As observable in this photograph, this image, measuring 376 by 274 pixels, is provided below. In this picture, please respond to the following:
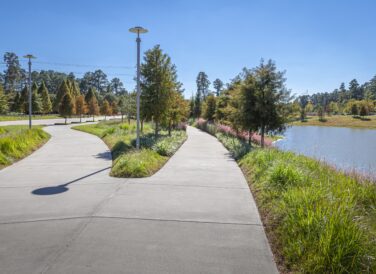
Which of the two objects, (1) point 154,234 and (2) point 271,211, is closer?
(1) point 154,234

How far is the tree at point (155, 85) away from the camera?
57.7 feet

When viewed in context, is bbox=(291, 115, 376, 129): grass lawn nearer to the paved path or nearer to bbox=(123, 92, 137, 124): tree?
bbox=(123, 92, 137, 124): tree

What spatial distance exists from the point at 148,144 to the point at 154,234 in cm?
1036

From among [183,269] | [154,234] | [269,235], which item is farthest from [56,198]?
[269,235]

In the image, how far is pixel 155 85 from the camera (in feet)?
57.9

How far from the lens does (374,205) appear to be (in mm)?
5793

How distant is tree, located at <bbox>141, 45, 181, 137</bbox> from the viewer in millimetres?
17594

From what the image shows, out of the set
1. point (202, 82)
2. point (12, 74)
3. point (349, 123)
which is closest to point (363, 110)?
point (349, 123)

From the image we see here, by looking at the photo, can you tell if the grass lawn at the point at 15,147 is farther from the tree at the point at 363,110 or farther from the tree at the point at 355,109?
the tree at the point at 355,109

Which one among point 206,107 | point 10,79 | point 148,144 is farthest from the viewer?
point 10,79

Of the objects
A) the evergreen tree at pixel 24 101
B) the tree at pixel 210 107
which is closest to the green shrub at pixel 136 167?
the tree at pixel 210 107

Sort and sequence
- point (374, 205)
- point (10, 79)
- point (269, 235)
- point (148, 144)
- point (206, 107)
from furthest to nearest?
point (10, 79)
point (206, 107)
point (148, 144)
point (374, 205)
point (269, 235)

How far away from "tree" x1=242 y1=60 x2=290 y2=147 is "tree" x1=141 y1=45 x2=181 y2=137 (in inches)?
217

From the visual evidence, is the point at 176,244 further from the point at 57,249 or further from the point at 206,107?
the point at 206,107
